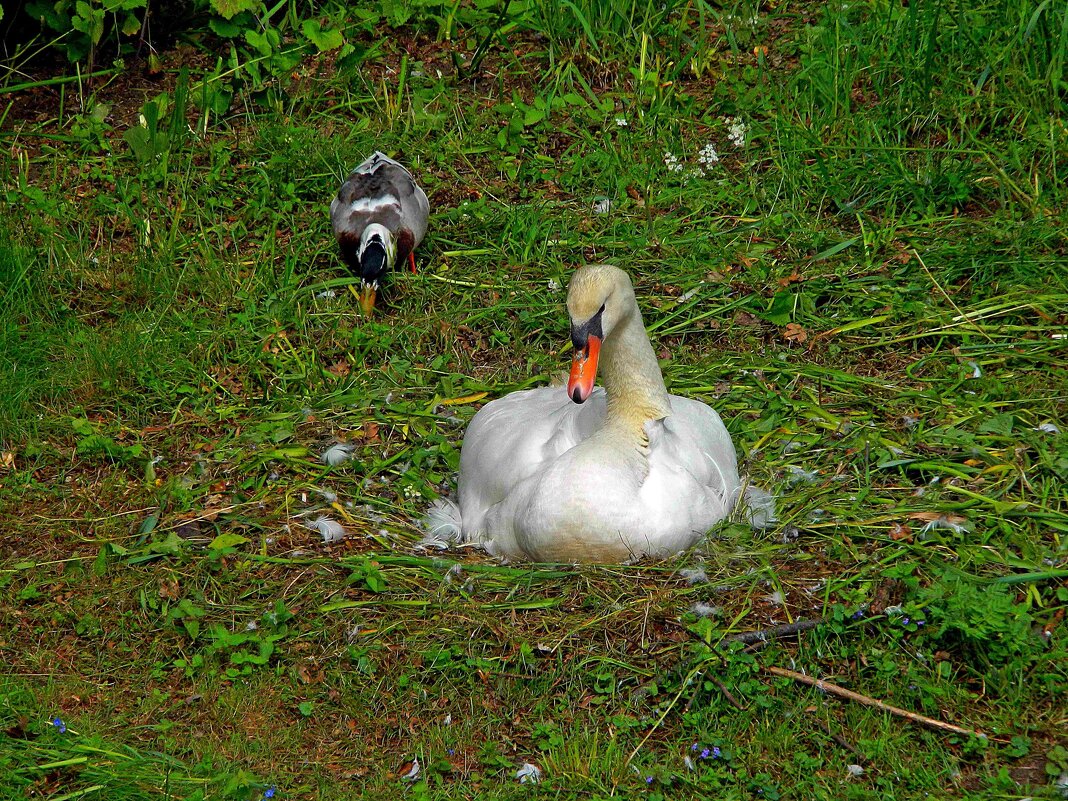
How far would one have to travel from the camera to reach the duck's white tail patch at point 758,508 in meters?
4.66

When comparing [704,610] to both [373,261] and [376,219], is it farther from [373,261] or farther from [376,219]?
[376,219]

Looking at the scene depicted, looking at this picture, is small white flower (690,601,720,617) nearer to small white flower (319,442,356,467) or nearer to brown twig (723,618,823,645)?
brown twig (723,618,823,645)

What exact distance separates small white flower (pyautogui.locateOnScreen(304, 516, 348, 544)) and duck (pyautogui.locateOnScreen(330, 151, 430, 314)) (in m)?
1.50

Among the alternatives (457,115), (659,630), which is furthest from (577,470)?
(457,115)

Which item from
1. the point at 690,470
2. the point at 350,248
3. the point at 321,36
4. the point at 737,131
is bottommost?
the point at 350,248

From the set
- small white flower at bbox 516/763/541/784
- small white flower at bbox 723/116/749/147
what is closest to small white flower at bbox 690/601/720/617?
small white flower at bbox 516/763/541/784

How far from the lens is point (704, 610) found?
418cm

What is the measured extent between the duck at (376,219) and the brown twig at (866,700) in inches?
116

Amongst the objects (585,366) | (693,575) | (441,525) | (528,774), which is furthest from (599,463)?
(528,774)

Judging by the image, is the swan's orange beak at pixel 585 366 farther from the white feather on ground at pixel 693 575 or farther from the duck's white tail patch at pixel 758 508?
the duck's white tail patch at pixel 758 508

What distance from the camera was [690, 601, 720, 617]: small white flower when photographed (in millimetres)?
4160

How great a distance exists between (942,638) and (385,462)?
2.29 metres

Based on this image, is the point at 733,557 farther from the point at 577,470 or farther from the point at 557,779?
the point at 557,779

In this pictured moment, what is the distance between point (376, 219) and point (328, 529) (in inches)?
73.5
